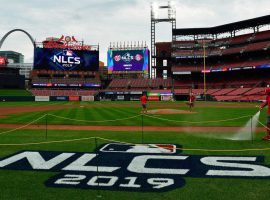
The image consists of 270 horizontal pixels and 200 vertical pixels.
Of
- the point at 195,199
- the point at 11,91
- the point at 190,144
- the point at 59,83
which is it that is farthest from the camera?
the point at 59,83

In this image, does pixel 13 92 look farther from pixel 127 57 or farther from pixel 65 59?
pixel 127 57

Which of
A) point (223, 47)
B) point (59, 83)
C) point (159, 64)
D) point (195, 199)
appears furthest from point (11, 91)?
point (195, 199)

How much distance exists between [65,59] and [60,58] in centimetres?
147

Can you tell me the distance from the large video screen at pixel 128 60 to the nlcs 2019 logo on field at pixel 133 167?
80.5 metres

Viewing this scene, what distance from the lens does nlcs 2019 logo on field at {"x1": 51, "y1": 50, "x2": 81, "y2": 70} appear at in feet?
286

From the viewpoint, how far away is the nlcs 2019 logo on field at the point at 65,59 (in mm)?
87312

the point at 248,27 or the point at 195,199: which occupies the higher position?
the point at 248,27

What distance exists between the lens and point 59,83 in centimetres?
9138

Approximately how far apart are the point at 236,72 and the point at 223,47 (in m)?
9.21

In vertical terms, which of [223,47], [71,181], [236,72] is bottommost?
[71,181]

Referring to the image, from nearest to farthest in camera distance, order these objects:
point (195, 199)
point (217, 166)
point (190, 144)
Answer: point (195, 199)
point (217, 166)
point (190, 144)

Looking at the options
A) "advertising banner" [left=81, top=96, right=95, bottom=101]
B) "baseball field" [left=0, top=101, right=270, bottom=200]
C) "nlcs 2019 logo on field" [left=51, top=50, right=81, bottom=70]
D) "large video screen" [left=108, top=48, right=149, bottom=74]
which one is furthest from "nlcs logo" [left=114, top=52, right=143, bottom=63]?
"baseball field" [left=0, top=101, right=270, bottom=200]

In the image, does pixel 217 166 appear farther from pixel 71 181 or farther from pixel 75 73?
pixel 75 73

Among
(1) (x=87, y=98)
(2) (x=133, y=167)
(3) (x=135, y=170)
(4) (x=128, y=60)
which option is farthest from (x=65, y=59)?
(3) (x=135, y=170)
